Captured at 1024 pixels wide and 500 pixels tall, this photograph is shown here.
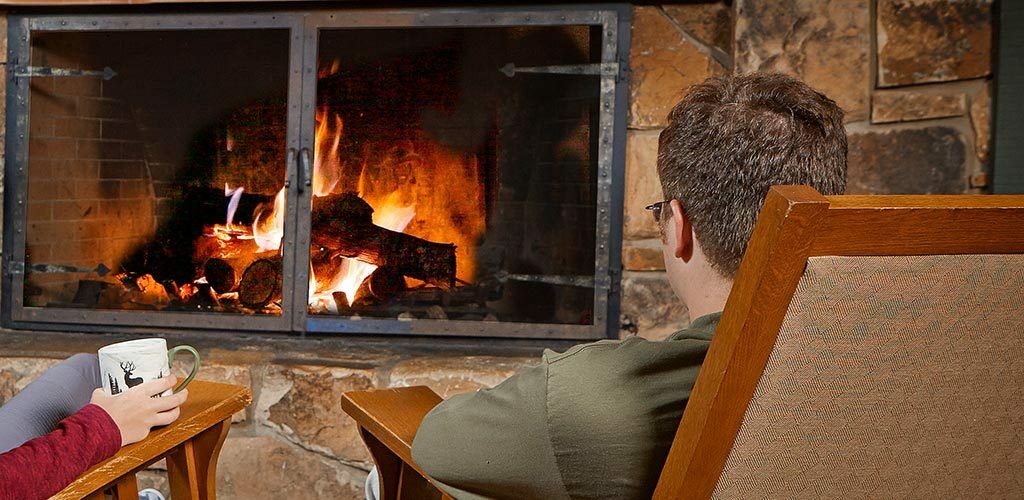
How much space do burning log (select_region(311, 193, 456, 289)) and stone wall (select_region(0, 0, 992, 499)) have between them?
Answer: 0.74ft

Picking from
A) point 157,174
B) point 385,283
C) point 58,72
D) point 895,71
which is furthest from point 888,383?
point 58,72

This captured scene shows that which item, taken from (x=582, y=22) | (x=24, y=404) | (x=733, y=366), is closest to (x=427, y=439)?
(x=733, y=366)

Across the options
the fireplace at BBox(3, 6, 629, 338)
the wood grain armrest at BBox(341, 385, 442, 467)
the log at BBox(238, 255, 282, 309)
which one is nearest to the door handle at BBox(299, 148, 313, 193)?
the fireplace at BBox(3, 6, 629, 338)

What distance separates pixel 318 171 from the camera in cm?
240

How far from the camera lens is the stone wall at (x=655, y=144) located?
2.10 m

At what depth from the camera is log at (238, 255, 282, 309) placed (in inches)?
95.6

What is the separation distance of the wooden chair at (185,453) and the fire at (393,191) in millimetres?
931

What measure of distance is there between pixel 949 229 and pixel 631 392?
31cm

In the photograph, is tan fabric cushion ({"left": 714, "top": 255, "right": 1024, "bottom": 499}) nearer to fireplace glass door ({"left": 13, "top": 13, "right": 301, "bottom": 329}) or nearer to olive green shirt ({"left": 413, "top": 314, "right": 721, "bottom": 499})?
olive green shirt ({"left": 413, "top": 314, "right": 721, "bottom": 499})

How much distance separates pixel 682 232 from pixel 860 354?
1.00 ft

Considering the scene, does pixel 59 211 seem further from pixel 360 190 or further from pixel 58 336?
pixel 360 190

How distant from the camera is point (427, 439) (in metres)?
1.05

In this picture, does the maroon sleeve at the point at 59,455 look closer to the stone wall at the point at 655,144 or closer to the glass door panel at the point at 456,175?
the stone wall at the point at 655,144

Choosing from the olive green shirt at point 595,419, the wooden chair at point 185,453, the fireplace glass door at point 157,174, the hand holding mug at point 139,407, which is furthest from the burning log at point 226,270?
the olive green shirt at point 595,419
